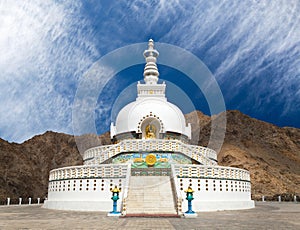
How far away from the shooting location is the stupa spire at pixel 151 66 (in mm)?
35312

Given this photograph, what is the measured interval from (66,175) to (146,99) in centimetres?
1359

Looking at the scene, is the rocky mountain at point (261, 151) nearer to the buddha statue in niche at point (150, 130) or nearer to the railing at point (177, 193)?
the buddha statue in niche at point (150, 130)

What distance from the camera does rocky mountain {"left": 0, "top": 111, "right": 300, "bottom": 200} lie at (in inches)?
2433

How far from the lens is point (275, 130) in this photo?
9625 centimetres

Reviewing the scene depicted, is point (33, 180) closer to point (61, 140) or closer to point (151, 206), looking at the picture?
point (61, 140)

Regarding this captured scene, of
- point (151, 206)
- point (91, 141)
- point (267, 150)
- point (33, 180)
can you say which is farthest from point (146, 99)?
point (267, 150)

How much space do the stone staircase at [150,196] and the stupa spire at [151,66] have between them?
17432 millimetres

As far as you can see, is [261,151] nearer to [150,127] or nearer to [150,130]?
[150,127]

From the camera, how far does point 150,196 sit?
56.3ft

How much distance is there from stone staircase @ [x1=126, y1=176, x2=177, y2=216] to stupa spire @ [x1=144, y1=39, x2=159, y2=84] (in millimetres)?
17432

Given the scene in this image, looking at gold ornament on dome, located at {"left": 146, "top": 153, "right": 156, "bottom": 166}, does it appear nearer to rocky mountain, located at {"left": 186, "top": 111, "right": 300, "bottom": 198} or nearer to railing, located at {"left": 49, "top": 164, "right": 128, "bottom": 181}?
railing, located at {"left": 49, "top": 164, "right": 128, "bottom": 181}

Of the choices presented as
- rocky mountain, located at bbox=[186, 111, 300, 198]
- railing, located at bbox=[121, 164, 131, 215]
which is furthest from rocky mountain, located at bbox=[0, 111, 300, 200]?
railing, located at bbox=[121, 164, 131, 215]

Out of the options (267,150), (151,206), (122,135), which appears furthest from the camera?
(267,150)

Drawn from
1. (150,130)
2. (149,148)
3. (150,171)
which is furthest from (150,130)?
(150,171)
